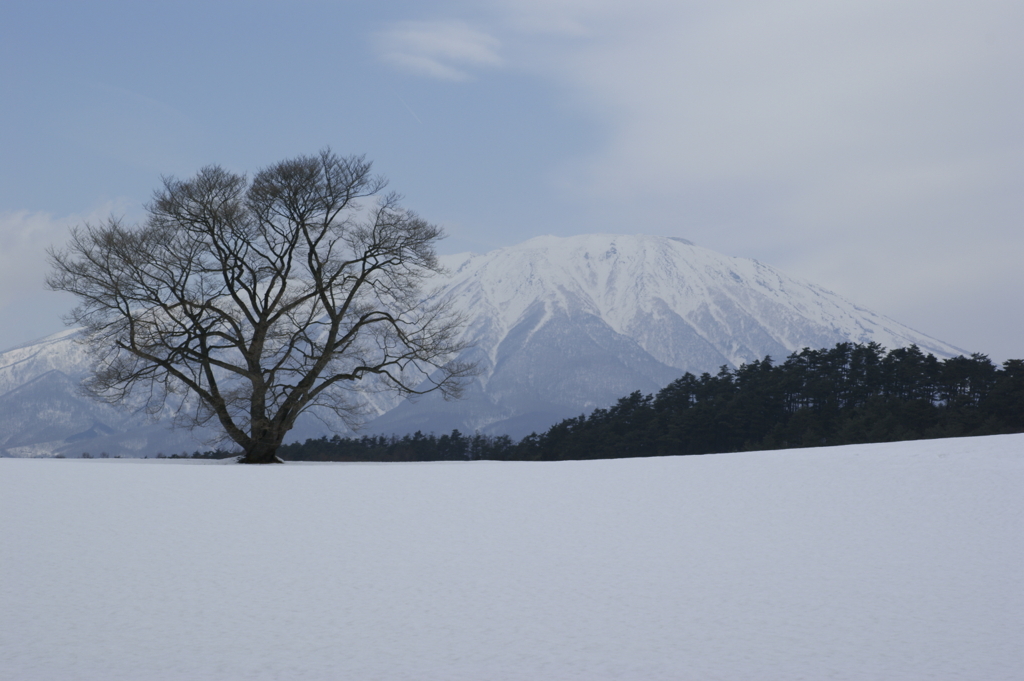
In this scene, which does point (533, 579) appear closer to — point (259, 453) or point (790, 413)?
point (259, 453)

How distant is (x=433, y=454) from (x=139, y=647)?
4738 cm

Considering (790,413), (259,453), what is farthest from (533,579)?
(790,413)

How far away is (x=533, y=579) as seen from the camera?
824cm

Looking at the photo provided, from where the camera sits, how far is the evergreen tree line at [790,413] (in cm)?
3553

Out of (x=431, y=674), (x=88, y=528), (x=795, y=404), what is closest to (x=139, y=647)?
(x=431, y=674)

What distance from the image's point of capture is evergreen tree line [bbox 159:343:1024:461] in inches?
1399

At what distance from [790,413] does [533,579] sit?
3895cm

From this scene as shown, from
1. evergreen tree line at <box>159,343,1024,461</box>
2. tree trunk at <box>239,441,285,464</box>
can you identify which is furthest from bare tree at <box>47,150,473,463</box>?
evergreen tree line at <box>159,343,1024,461</box>

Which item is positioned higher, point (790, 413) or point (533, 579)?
point (790, 413)

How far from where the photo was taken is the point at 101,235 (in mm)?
21703

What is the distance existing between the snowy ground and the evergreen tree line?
23.0 meters

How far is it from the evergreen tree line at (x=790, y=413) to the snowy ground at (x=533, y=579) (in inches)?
904

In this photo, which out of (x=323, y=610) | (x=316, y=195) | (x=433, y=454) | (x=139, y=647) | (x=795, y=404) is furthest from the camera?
(x=433, y=454)

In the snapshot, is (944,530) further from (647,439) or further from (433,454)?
(433,454)
